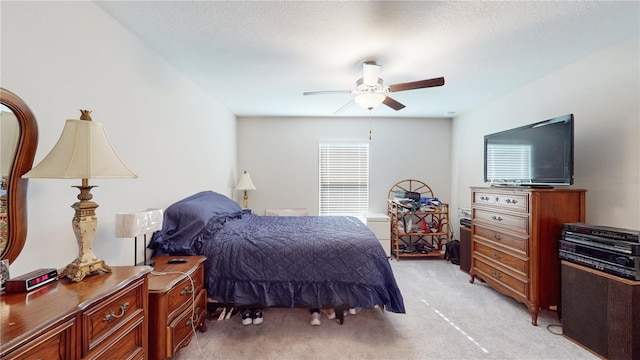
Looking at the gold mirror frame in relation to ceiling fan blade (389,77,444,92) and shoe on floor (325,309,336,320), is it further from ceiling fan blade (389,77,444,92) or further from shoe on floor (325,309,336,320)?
ceiling fan blade (389,77,444,92)

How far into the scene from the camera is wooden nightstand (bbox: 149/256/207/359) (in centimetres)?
150

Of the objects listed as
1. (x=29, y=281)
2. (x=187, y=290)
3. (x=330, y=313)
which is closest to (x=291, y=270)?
(x=330, y=313)

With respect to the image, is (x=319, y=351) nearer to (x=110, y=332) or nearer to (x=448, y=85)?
(x=110, y=332)

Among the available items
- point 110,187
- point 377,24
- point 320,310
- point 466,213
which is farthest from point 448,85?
point 110,187

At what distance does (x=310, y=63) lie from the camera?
2.44 metres

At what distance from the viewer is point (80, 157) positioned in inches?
44.3

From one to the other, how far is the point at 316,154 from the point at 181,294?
331 cm

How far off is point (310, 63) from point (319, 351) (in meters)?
2.51

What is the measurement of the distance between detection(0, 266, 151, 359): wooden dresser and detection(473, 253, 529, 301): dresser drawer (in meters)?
3.00

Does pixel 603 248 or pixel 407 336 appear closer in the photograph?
pixel 603 248

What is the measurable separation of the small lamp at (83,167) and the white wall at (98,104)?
0.33 m

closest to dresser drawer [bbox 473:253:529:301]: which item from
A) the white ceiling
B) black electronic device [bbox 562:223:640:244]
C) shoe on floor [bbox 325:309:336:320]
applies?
black electronic device [bbox 562:223:640:244]

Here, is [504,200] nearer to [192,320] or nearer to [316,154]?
[316,154]

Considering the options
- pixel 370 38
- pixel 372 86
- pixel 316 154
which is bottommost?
pixel 316 154
